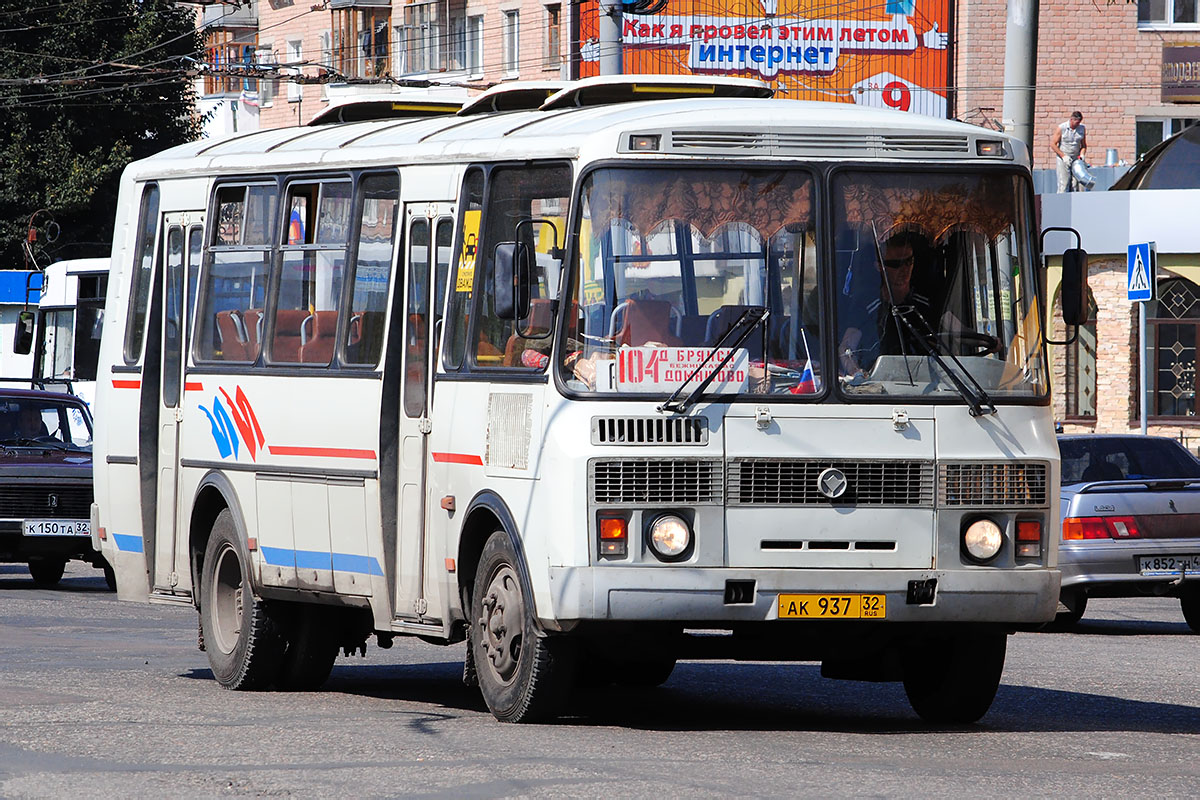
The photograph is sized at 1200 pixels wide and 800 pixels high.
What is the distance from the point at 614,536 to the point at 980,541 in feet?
5.28

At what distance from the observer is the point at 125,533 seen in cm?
1430

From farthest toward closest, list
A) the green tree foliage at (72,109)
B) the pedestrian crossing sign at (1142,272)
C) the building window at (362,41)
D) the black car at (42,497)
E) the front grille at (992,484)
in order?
the building window at (362,41)
the green tree foliage at (72,109)
the pedestrian crossing sign at (1142,272)
the black car at (42,497)
the front grille at (992,484)

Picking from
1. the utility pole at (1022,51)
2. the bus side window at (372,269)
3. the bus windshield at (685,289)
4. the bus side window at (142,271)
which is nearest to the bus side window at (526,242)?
the bus windshield at (685,289)

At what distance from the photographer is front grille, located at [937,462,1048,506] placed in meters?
10.4

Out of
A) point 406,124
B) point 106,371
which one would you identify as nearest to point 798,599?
point 406,124

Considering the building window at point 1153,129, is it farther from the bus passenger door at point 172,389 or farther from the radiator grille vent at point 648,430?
the radiator grille vent at point 648,430

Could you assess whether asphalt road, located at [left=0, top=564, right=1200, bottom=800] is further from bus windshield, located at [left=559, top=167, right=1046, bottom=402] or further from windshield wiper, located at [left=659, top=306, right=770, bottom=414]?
bus windshield, located at [left=559, top=167, right=1046, bottom=402]

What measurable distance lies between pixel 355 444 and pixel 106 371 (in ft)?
10.5

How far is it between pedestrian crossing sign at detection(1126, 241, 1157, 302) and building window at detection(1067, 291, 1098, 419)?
13949mm

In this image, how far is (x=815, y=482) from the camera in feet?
33.7

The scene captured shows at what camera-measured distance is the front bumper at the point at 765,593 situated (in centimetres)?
1004

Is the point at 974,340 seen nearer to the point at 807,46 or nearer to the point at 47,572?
the point at 47,572

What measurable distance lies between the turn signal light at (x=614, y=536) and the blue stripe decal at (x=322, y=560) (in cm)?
208

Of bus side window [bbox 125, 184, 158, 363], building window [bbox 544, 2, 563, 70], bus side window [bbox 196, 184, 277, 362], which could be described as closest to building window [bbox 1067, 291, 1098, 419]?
building window [bbox 544, 2, 563, 70]
